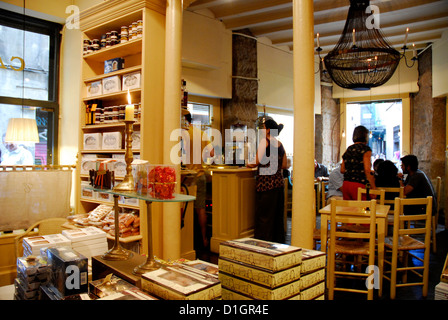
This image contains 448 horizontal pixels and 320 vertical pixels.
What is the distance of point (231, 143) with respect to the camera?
6.55m

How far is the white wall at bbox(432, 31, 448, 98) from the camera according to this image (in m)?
6.52

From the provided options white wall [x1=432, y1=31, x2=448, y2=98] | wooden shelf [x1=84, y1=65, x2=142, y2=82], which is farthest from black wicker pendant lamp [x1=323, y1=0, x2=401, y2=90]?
white wall [x1=432, y1=31, x2=448, y2=98]

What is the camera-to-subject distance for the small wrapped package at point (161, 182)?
134 cm

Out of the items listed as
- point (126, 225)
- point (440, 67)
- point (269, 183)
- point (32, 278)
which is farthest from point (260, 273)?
point (440, 67)

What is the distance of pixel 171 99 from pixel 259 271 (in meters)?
2.38

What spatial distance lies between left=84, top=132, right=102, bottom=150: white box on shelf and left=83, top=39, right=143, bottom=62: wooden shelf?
929mm

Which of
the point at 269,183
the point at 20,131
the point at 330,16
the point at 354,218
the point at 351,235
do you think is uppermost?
the point at 330,16

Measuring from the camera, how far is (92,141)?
12.0 ft

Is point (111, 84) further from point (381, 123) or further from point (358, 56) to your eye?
point (381, 123)

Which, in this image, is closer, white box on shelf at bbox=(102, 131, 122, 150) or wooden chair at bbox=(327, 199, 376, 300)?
wooden chair at bbox=(327, 199, 376, 300)

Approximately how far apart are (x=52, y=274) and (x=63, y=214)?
10.4 ft

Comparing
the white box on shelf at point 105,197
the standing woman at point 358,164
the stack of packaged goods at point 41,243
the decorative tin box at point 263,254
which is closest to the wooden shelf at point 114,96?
the white box on shelf at point 105,197

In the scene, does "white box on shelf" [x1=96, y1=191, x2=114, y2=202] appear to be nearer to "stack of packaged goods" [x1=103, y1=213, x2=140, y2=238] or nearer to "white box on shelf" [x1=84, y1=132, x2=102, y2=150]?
"stack of packaged goods" [x1=103, y1=213, x2=140, y2=238]
